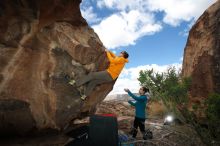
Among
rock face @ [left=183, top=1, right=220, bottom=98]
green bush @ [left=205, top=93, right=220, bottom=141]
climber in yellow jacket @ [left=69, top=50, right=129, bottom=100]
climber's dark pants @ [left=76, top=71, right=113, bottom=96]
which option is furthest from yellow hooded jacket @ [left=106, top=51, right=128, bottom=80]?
rock face @ [left=183, top=1, right=220, bottom=98]

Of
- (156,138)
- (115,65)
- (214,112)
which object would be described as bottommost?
(156,138)

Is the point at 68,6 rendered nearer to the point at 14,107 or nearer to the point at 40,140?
the point at 14,107

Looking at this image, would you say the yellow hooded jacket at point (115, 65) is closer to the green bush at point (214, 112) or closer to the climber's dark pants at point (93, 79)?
the climber's dark pants at point (93, 79)

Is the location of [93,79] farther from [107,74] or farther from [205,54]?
[205,54]

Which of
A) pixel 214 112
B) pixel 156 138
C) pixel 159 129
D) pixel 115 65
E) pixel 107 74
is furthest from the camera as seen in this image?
pixel 159 129

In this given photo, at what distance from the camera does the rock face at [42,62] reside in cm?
670

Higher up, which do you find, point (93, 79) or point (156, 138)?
point (93, 79)

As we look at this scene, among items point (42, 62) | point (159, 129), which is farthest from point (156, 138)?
point (42, 62)

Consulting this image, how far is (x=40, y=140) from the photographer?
305 inches

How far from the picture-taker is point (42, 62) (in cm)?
716

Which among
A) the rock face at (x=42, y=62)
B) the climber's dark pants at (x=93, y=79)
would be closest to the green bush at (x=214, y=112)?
the climber's dark pants at (x=93, y=79)

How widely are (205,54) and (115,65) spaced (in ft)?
11.3

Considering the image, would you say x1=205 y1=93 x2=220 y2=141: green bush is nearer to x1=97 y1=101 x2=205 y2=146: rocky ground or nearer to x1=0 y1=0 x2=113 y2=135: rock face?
x1=97 y1=101 x2=205 y2=146: rocky ground

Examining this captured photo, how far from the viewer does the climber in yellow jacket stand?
737cm
